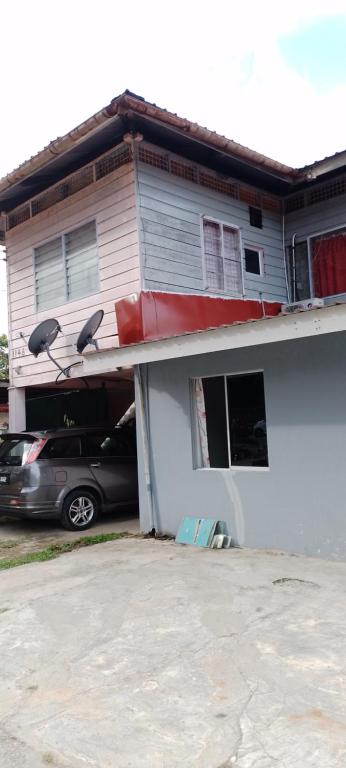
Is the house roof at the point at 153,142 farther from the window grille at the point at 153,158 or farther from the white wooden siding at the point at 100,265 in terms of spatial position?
the white wooden siding at the point at 100,265

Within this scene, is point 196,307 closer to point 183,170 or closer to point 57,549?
point 183,170

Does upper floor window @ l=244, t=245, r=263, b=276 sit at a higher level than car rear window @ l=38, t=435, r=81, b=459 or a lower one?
higher

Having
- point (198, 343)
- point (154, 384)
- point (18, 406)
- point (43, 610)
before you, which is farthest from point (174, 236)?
point (43, 610)

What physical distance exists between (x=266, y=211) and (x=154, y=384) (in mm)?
4633

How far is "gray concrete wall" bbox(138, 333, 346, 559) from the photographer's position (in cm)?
630

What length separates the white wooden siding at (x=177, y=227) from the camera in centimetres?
875

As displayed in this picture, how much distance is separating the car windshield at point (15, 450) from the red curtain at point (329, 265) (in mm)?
5769

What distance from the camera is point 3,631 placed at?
4.80 meters

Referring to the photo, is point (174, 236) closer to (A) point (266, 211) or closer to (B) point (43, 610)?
(A) point (266, 211)

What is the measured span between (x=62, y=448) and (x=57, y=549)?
1.78 metres

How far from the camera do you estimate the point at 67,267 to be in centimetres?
1011

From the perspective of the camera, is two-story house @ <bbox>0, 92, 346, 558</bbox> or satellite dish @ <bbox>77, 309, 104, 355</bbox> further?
satellite dish @ <bbox>77, 309, 104, 355</bbox>

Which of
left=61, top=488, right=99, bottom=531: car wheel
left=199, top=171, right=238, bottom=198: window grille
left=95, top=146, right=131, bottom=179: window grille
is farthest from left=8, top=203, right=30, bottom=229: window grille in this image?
left=61, top=488, right=99, bottom=531: car wheel

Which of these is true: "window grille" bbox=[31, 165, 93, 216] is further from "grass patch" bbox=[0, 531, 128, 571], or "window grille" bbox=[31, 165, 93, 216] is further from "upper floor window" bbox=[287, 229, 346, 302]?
"grass patch" bbox=[0, 531, 128, 571]
